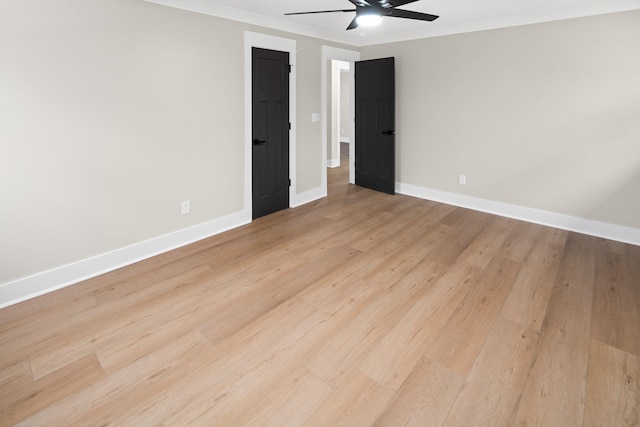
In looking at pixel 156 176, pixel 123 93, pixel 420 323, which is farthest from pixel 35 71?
pixel 420 323

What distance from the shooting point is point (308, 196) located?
5266mm

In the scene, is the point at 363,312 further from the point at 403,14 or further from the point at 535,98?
the point at 535,98

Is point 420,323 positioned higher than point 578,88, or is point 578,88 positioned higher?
point 578,88

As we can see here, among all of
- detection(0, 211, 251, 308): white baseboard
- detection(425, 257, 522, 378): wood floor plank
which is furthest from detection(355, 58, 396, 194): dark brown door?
detection(425, 257, 522, 378): wood floor plank

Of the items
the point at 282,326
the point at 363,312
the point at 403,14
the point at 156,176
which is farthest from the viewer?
the point at 156,176

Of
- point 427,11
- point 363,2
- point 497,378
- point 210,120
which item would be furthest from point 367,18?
point 497,378

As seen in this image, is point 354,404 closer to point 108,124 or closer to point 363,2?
point 363,2

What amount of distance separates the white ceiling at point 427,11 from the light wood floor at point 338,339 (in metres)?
2.45

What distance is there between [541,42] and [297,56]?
9.60 feet

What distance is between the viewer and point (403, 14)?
2895 millimetres

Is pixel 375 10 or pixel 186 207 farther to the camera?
pixel 186 207

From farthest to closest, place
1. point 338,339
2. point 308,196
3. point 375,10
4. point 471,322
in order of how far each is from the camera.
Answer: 1. point 308,196
2. point 375,10
3. point 471,322
4. point 338,339

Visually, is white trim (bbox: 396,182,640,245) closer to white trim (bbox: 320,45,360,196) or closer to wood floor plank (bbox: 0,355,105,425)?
white trim (bbox: 320,45,360,196)

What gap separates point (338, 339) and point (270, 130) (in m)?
3.01
